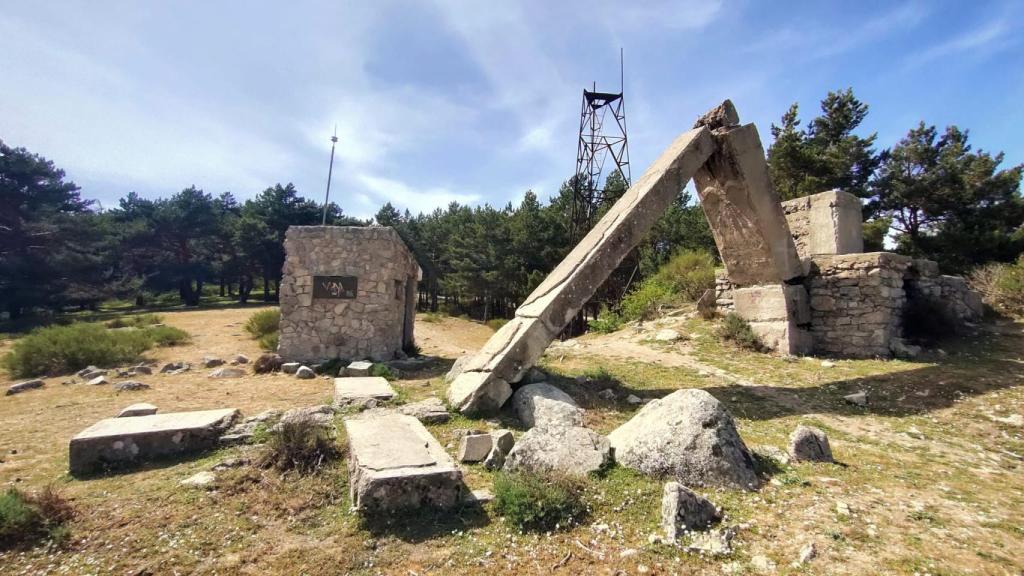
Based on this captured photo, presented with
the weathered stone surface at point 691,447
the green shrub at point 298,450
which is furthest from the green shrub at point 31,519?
the weathered stone surface at point 691,447

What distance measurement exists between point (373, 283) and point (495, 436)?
612 cm

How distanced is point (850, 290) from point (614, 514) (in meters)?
7.52

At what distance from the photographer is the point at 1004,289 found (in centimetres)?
959

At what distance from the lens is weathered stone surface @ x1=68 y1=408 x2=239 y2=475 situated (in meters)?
3.77

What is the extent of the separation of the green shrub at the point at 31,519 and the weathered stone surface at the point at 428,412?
269 centimetres

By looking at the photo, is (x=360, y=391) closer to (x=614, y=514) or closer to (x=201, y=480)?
(x=201, y=480)

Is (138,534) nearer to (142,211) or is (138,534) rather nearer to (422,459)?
(422,459)

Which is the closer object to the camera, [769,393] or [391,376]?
[769,393]

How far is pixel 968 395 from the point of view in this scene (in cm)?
575

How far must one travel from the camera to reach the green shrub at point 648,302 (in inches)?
495

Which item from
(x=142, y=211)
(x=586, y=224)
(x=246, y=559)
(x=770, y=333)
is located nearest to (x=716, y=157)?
(x=770, y=333)

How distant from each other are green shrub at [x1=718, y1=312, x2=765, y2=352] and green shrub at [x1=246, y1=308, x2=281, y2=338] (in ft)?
39.6

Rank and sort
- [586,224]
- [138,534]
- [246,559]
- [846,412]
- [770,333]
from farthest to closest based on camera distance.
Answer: [586,224] < [770,333] < [846,412] < [138,534] < [246,559]

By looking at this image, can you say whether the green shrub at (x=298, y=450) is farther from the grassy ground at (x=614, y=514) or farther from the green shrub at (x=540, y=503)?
the green shrub at (x=540, y=503)
